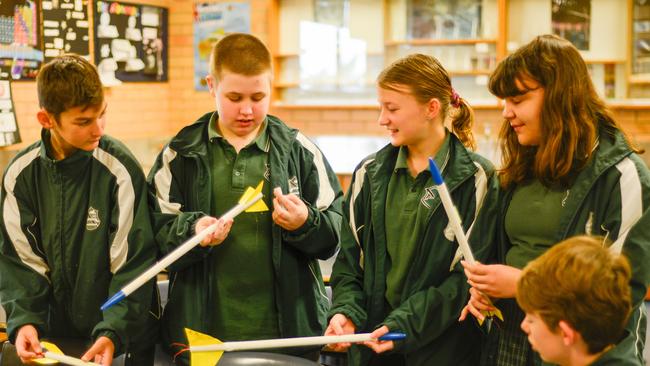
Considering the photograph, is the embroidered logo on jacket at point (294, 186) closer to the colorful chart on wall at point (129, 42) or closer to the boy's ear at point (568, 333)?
the boy's ear at point (568, 333)

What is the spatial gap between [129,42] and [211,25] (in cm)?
106

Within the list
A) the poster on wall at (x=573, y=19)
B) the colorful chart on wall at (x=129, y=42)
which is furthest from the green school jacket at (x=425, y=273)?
the poster on wall at (x=573, y=19)

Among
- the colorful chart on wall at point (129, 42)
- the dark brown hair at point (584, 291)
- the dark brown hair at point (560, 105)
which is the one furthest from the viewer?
the colorful chart on wall at point (129, 42)

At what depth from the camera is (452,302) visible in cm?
204

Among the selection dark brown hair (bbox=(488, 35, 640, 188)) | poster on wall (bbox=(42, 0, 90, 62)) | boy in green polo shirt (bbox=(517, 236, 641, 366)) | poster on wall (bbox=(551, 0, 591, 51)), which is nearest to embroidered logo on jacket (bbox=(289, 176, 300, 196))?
dark brown hair (bbox=(488, 35, 640, 188))

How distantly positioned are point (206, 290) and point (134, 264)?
227 mm

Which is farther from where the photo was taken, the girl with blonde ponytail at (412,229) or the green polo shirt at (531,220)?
the girl with blonde ponytail at (412,229)

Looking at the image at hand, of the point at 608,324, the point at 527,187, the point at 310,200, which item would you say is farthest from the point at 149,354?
the point at 608,324

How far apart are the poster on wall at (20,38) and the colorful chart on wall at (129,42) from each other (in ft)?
2.60

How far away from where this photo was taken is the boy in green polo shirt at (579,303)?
1487 millimetres

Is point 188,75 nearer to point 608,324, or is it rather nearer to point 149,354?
point 149,354

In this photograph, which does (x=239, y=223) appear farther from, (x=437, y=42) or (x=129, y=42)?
(x=437, y=42)

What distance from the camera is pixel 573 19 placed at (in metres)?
6.88

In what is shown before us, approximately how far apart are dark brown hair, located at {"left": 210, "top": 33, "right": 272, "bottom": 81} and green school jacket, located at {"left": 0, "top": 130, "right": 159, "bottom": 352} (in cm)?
41
